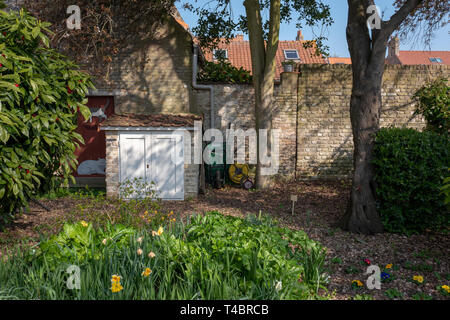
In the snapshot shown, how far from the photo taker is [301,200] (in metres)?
8.49

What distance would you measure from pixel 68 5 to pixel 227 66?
4741mm

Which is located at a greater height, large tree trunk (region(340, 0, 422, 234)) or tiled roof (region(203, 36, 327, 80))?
tiled roof (region(203, 36, 327, 80))

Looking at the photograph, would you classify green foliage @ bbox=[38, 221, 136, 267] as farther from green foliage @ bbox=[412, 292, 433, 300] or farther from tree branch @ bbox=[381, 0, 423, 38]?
tree branch @ bbox=[381, 0, 423, 38]

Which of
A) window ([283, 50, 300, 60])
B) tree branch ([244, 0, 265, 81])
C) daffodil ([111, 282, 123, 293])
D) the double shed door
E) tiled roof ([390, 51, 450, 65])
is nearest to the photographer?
daffodil ([111, 282, 123, 293])

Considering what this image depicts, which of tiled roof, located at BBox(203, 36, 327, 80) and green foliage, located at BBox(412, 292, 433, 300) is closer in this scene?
green foliage, located at BBox(412, 292, 433, 300)

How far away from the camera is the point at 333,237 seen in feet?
18.7

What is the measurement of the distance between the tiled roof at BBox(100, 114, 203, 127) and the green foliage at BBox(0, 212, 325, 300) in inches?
202

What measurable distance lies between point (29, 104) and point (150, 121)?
4231mm

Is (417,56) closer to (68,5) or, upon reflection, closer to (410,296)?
(68,5)

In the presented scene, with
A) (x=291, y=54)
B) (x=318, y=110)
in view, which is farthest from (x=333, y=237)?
(x=291, y=54)

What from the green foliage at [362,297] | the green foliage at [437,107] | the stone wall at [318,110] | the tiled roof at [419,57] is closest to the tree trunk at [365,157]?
the green foliage at [437,107]

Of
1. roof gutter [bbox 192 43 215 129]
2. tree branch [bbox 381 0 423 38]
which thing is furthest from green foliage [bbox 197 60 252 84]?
tree branch [bbox 381 0 423 38]

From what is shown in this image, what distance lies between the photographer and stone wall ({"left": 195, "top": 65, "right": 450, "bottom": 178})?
1063cm

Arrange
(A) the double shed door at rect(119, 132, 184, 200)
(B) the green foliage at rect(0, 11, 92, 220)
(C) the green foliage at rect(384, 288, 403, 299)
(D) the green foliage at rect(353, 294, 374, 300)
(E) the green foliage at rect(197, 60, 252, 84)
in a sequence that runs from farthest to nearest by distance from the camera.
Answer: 1. (E) the green foliage at rect(197, 60, 252, 84)
2. (A) the double shed door at rect(119, 132, 184, 200)
3. (B) the green foliage at rect(0, 11, 92, 220)
4. (C) the green foliage at rect(384, 288, 403, 299)
5. (D) the green foliage at rect(353, 294, 374, 300)
